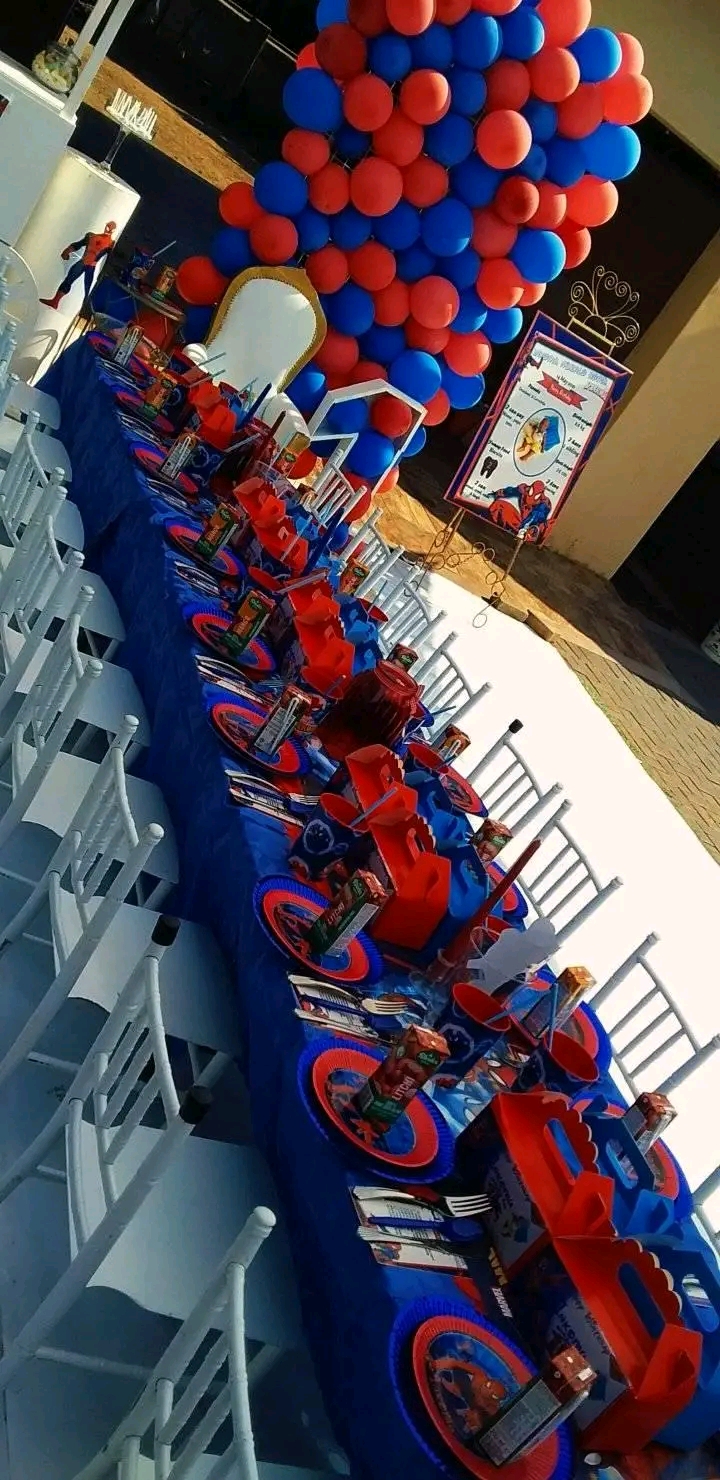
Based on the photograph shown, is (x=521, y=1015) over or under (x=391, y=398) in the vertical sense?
under

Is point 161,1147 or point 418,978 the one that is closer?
point 161,1147

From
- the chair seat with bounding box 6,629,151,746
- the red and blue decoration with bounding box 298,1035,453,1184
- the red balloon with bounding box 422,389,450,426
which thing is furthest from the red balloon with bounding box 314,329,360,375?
the red and blue decoration with bounding box 298,1035,453,1184

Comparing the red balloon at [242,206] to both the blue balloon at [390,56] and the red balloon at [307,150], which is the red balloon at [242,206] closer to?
the red balloon at [307,150]

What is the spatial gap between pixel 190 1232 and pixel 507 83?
4.61m

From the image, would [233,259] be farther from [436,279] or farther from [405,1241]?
[405,1241]

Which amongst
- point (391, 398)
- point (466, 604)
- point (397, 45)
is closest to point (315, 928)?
point (391, 398)

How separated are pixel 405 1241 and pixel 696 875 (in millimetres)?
4527

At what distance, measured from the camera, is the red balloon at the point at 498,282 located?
5.11 metres

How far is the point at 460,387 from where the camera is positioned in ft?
18.3

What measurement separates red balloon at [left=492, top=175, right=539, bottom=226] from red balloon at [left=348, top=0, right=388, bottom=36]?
77 cm

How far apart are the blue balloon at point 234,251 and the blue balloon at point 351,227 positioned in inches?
16.0

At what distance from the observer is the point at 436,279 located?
5078mm

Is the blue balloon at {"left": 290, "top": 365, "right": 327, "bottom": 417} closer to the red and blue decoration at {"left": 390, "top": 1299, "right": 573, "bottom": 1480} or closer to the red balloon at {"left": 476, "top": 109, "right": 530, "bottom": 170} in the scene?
the red balloon at {"left": 476, "top": 109, "right": 530, "bottom": 170}

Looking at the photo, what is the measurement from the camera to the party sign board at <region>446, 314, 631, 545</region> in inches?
239
